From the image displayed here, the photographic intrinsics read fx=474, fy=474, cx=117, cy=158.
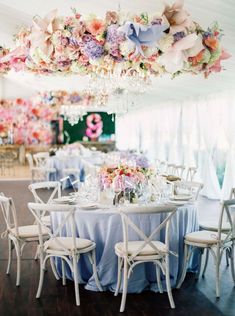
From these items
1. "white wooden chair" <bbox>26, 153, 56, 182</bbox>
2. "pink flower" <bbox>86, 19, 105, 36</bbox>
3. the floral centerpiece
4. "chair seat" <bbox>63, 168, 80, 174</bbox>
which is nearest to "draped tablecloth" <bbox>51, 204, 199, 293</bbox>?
the floral centerpiece

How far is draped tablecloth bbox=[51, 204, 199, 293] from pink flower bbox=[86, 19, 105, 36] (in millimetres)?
1559

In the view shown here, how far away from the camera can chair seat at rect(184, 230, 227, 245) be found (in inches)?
166

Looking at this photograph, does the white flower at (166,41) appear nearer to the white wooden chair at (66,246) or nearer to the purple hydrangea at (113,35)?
the purple hydrangea at (113,35)

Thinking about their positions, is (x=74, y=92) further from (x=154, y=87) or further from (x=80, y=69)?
(x=80, y=69)

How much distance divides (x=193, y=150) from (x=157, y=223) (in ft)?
24.8

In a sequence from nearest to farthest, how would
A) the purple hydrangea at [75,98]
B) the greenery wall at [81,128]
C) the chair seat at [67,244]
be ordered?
the chair seat at [67,244], the purple hydrangea at [75,98], the greenery wall at [81,128]

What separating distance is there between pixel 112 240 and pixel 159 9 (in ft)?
8.31

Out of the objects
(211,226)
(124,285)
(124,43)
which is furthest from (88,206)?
(124,43)

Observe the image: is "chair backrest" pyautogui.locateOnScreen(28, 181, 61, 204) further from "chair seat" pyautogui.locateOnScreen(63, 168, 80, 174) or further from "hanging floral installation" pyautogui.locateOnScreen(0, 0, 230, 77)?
"chair seat" pyautogui.locateOnScreen(63, 168, 80, 174)

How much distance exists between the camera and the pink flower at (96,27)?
3.62 m

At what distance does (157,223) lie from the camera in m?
4.20

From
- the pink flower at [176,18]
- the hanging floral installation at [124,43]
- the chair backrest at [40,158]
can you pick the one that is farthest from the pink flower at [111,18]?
Result: the chair backrest at [40,158]

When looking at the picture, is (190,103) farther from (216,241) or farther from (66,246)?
(66,246)

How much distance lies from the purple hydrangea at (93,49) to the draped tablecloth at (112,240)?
4.54 feet
